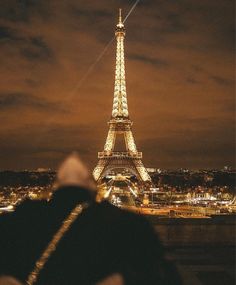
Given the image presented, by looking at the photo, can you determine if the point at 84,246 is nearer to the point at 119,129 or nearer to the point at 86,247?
the point at 86,247

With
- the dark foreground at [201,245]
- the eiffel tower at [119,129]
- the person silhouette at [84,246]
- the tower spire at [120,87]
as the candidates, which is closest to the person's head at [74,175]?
the person silhouette at [84,246]

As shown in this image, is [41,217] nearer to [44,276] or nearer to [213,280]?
[44,276]

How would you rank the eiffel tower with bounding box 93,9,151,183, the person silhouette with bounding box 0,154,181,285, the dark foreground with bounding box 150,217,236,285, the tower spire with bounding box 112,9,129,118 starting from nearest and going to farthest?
the person silhouette with bounding box 0,154,181,285 → the dark foreground with bounding box 150,217,236,285 → the eiffel tower with bounding box 93,9,151,183 → the tower spire with bounding box 112,9,129,118

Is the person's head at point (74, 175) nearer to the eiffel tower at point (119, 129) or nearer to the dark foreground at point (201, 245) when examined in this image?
the dark foreground at point (201, 245)

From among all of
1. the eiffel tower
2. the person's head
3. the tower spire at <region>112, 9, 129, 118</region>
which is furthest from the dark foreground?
the tower spire at <region>112, 9, 129, 118</region>

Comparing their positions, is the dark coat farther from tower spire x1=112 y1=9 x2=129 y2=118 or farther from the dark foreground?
tower spire x1=112 y1=9 x2=129 y2=118

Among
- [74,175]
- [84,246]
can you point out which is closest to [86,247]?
[84,246]

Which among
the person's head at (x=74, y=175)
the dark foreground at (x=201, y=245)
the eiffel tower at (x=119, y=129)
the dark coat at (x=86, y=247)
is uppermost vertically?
the eiffel tower at (x=119, y=129)
